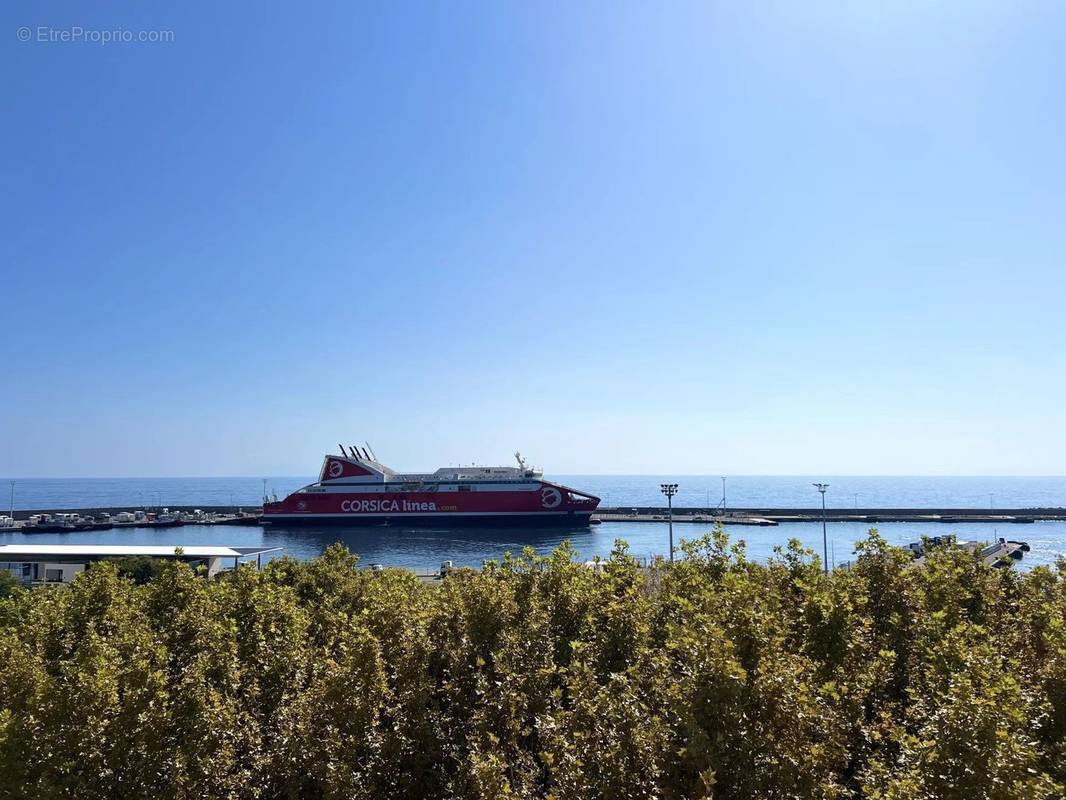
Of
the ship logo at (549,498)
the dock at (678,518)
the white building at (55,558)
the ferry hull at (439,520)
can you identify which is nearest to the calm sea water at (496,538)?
the ferry hull at (439,520)

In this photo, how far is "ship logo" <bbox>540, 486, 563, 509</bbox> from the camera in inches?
3323

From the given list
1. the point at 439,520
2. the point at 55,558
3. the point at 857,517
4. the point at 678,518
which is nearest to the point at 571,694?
the point at 55,558

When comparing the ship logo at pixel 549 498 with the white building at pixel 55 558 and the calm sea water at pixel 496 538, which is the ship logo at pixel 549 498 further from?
the white building at pixel 55 558

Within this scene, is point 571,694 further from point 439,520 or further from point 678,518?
point 678,518

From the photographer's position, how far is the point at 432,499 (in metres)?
86.3

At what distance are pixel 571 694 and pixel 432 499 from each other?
80.2 meters

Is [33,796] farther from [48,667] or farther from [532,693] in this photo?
[532,693]

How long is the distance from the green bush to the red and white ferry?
2767 inches

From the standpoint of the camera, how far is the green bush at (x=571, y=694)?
6781 mm

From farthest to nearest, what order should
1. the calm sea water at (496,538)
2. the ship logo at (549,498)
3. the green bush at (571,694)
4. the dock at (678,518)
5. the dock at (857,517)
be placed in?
the dock at (678,518) < the dock at (857,517) < the ship logo at (549,498) < the calm sea water at (496,538) < the green bush at (571,694)

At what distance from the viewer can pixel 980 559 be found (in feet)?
52.3

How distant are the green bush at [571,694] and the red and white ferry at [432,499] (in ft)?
231

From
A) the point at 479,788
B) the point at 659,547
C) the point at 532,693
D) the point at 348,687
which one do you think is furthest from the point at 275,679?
the point at 659,547

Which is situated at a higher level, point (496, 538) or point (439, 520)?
point (439, 520)
